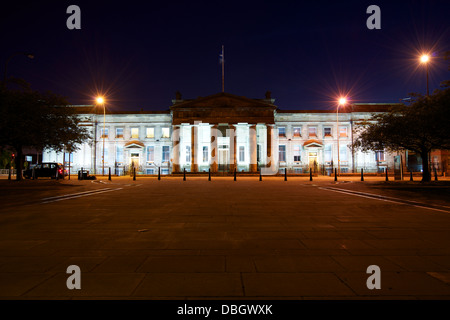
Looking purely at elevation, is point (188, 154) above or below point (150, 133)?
below

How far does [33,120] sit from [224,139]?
1180 inches

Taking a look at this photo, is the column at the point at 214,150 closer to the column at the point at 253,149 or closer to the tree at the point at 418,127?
the column at the point at 253,149

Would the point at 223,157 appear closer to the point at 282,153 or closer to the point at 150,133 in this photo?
the point at 282,153

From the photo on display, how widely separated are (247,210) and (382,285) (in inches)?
211

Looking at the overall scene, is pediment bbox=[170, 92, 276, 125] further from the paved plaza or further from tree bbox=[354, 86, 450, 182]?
the paved plaza

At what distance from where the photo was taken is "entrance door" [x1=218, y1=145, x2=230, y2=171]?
44.6m

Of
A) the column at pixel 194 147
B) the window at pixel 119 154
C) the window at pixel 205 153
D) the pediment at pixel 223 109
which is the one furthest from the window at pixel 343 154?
the window at pixel 119 154

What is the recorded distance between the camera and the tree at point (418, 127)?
1573 centimetres

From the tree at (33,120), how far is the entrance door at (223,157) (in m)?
24.1

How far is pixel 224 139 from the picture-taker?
45719 mm

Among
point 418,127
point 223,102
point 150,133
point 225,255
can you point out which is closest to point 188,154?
point 150,133

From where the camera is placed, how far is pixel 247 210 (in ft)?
27.4
